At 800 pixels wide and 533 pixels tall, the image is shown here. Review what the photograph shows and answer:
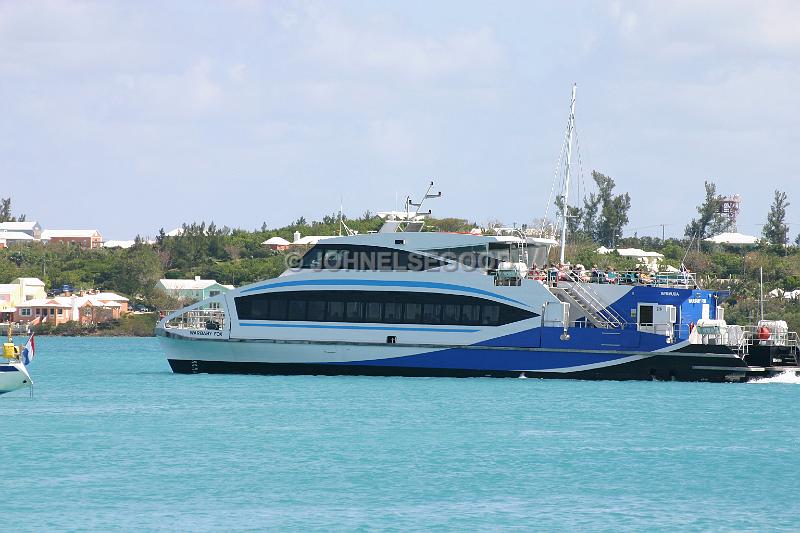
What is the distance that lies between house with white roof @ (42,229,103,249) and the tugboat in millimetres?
112469

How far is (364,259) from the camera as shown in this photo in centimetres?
4162

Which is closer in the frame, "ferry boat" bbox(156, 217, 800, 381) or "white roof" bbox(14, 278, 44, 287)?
"ferry boat" bbox(156, 217, 800, 381)

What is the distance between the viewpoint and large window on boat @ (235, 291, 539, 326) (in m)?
40.8

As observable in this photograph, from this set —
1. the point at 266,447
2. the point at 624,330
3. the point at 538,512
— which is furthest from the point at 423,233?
the point at 538,512

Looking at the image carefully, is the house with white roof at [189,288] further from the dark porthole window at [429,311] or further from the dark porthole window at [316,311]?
the dark porthole window at [429,311]

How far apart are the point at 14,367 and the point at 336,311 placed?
950cm

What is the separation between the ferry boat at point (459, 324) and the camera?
40.8 meters

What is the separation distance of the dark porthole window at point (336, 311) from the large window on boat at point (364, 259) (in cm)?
123

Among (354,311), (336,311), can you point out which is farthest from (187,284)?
(354,311)

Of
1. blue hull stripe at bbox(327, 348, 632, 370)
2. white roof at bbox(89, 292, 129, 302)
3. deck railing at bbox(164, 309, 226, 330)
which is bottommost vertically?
blue hull stripe at bbox(327, 348, 632, 370)

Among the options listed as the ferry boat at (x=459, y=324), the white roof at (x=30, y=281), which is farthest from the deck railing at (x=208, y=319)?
the white roof at (x=30, y=281)

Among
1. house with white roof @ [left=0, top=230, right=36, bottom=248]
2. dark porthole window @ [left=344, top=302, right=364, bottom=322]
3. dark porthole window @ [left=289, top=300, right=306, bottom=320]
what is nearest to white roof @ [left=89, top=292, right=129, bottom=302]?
house with white roof @ [left=0, top=230, right=36, bottom=248]

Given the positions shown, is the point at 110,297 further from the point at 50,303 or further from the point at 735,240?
the point at 735,240

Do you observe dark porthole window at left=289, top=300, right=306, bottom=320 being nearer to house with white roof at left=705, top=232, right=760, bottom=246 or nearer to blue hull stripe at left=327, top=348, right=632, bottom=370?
blue hull stripe at left=327, top=348, right=632, bottom=370
